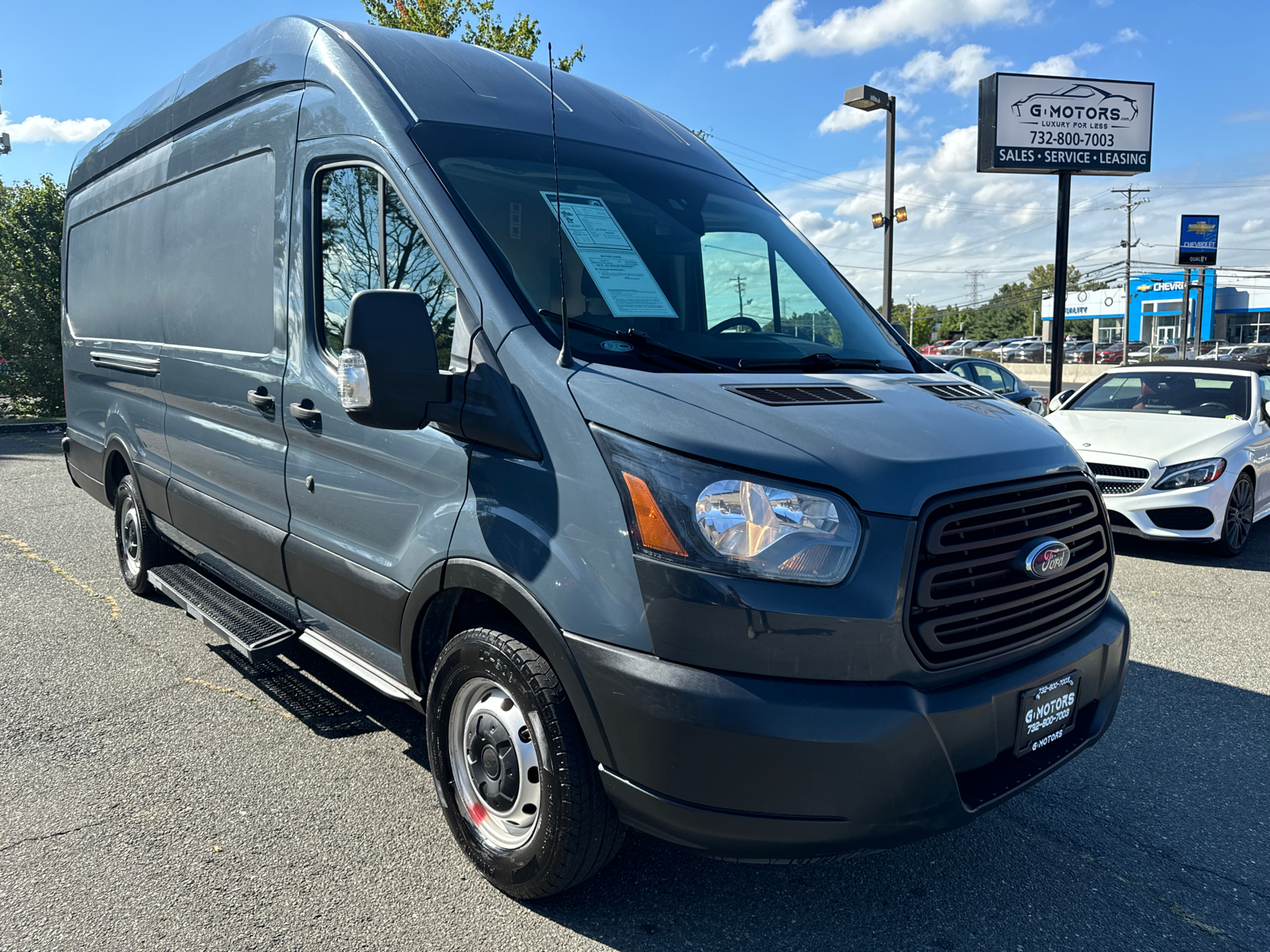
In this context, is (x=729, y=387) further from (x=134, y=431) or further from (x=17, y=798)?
(x=134, y=431)

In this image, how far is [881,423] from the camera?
2418mm

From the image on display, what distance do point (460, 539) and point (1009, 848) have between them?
2.06m

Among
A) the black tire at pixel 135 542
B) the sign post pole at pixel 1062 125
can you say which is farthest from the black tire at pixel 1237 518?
the sign post pole at pixel 1062 125

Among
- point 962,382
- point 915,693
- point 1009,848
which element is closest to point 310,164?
point 962,382

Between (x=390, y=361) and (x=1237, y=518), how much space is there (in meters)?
7.21

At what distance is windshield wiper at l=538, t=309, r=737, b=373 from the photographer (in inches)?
104

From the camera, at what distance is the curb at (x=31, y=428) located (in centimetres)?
1812

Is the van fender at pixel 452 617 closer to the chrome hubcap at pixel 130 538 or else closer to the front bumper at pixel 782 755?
the front bumper at pixel 782 755

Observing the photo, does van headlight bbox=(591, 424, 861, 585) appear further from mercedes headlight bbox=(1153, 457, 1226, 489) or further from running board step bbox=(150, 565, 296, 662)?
mercedes headlight bbox=(1153, 457, 1226, 489)

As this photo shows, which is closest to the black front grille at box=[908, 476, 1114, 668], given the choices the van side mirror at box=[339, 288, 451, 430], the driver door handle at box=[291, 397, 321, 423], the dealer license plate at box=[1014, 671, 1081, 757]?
the dealer license plate at box=[1014, 671, 1081, 757]

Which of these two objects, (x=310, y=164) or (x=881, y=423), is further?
(x=310, y=164)

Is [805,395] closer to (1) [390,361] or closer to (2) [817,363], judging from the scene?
(2) [817,363]

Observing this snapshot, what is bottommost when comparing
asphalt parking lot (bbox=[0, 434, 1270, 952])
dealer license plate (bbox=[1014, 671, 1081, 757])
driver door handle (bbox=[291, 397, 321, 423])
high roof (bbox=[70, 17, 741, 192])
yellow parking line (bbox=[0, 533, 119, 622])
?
asphalt parking lot (bbox=[0, 434, 1270, 952])

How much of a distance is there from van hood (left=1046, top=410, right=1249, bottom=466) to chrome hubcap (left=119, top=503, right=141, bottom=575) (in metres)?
6.84
